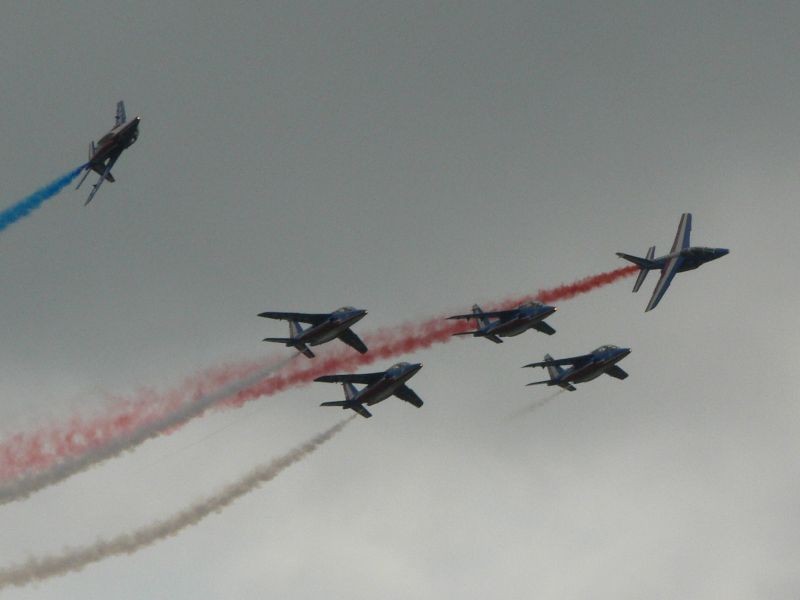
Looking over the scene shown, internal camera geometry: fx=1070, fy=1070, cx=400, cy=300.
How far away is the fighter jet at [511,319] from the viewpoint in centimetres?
8144

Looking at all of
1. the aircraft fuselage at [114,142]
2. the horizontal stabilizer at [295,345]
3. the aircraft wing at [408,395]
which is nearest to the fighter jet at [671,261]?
the aircraft wing at [408,395]

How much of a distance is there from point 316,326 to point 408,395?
11301 millimetres

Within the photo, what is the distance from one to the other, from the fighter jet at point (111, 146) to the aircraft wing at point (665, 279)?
40.7 meters

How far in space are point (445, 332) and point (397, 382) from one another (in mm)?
11234

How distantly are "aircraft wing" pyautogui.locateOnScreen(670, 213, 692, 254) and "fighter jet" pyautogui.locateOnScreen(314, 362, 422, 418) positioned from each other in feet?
85.2

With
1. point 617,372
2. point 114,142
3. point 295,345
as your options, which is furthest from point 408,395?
point 114,142

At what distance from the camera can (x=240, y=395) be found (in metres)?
80.1

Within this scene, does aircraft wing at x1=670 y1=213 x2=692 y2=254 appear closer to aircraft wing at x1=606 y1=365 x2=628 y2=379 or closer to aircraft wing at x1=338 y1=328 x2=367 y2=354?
aircraft wing at x1=606 y1=365 x2=628 y2=379

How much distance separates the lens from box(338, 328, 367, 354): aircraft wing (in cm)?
8125

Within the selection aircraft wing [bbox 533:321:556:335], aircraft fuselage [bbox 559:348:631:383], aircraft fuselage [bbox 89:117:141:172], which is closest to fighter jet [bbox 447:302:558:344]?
aircraft wing [bbox 533:321:556:335]

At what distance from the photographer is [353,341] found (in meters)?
Answer: 81.9

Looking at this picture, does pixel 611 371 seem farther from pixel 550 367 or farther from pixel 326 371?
pixel 326 371

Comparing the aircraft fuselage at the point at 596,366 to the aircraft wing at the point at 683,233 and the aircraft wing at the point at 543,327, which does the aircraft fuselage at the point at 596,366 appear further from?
the aircraft wing at the point at 683,233

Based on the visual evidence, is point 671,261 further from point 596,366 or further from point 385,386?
point 385,386
